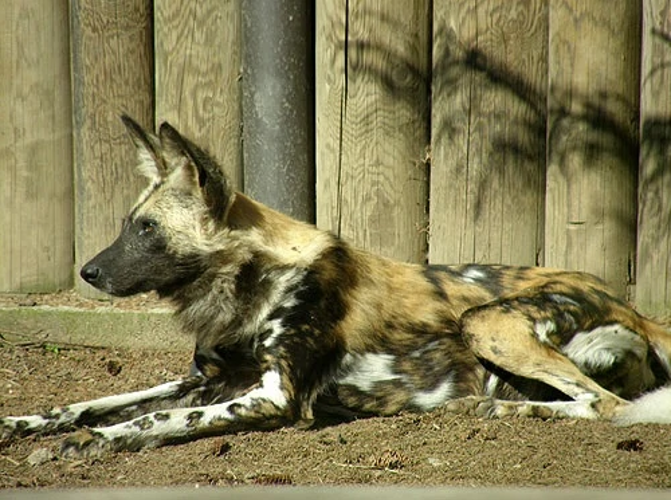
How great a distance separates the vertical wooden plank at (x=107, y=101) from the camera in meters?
5.57

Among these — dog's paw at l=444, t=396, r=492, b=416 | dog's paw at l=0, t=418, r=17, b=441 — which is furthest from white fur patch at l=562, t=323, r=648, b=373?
dog's paw at l=0, t=418, r=17, b=441

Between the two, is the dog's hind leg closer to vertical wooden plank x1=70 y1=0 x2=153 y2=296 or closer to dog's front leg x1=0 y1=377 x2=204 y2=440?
dog's front leg x1=0 y1=377 x2=204 y2=440

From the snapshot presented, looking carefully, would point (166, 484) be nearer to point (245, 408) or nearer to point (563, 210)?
point (245, 408)

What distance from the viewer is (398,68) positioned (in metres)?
5.51

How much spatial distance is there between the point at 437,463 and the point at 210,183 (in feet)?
5.08

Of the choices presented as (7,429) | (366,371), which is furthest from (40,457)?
(366,371)

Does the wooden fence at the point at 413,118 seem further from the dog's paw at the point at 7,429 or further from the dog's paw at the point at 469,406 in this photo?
the dog's paw at the point at 7,429

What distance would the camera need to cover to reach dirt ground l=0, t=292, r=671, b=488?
399 centimetres

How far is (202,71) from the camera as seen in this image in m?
5.59

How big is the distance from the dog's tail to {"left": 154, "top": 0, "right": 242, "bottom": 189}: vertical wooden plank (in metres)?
2.05

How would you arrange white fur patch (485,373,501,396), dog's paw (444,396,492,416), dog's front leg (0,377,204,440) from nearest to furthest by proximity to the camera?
dog's front leg (0,377,204,440) < dog's paw (444,396,492,416) < white fur patch (485,373,501,396)

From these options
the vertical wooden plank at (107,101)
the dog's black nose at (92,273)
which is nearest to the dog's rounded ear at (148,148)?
the vertical wooden plank at (107,101)

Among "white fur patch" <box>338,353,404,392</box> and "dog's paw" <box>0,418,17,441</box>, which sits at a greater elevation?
"white fur patch" <box>338,353,404,392</box>

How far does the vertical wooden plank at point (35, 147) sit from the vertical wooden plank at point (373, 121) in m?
1.18
